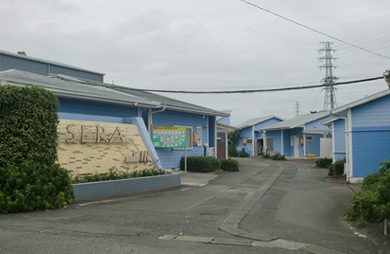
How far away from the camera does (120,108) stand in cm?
1614

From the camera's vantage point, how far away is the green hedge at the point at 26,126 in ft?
28.9

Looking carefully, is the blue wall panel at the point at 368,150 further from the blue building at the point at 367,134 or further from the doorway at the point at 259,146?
the doorway at the point at 259,146

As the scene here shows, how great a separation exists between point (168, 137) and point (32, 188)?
30.7ft

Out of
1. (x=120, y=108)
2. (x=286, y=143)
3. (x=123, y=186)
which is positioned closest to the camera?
(x=123, y=186)

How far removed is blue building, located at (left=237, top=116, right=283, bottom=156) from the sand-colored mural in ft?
102

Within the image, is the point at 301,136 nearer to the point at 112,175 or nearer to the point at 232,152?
the point at 232,152

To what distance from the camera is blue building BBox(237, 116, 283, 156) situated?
143 ft

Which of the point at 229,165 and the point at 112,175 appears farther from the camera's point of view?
the point at 229,165

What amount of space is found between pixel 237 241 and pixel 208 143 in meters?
16.3

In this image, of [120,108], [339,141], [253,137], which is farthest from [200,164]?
[253,137]

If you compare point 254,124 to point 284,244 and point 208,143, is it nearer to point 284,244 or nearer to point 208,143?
point 208,143

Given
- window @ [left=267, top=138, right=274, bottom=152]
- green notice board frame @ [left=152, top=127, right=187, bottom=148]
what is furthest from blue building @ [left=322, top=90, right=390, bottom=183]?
window @ [left=267, top=138, right=274, bottom=152]

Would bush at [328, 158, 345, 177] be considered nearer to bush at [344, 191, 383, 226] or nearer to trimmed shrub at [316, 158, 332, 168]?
trimmed shrub at [316, 158, 332, 168]

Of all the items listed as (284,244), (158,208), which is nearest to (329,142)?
(158,208)
